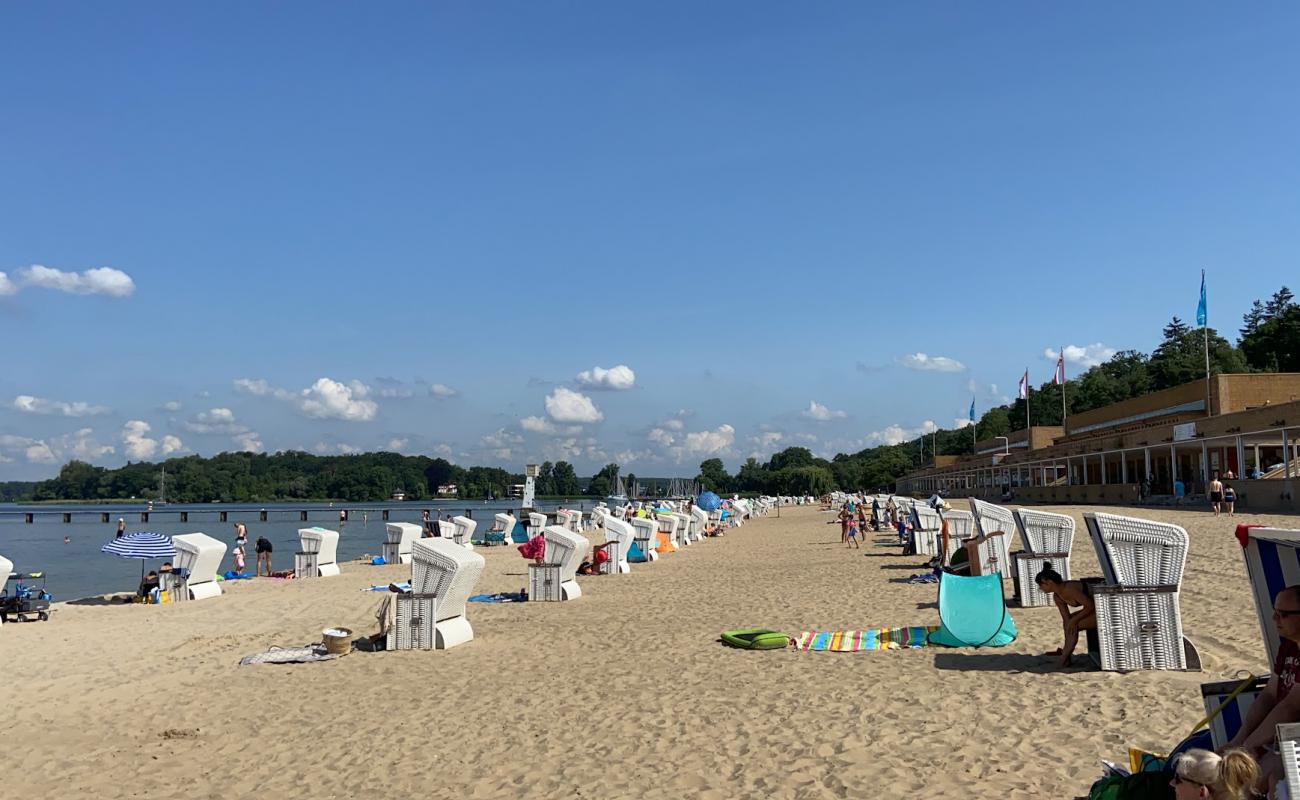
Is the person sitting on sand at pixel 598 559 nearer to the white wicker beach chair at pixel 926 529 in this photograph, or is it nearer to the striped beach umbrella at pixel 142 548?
the white wicker beach chair at pixel 926 529

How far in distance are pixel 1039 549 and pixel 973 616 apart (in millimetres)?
2269

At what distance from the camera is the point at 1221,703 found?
418cm

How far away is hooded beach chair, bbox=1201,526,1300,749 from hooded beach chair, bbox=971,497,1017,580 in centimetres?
732

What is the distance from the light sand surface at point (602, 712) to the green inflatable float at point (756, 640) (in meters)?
0.24

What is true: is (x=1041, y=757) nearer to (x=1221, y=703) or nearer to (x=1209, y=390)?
(x=1221, y=703)

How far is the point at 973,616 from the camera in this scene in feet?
28.0

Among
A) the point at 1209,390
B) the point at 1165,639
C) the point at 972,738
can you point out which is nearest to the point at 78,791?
the point at 972,738

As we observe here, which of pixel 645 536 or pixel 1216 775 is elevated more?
pixel 1216 775

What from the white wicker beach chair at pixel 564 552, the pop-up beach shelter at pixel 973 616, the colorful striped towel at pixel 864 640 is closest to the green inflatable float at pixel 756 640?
the colorful striped towel at pixel 864 640

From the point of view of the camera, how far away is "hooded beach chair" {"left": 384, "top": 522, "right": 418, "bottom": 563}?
25.0m

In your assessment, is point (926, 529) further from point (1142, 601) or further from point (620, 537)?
point (1142, 601)

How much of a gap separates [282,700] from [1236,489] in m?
24.7

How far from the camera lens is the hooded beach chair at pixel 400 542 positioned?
24958 millimetres

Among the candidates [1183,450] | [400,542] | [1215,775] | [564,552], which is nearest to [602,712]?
[1215,775]
